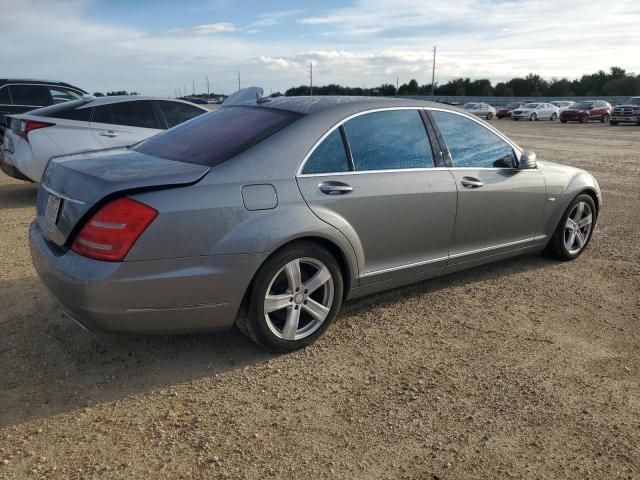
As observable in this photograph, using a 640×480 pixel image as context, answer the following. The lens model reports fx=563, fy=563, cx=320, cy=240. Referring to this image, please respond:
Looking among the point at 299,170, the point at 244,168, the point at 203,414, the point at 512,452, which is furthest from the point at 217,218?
the point at 512,452

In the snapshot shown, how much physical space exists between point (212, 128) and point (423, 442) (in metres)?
2.42

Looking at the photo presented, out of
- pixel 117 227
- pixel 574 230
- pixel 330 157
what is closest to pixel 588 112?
pixel 574 230

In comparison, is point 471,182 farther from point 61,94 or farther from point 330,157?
point 61,94

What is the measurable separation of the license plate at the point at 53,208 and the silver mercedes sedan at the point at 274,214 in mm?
25

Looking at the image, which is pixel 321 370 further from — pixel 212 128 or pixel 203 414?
pixel 212 128

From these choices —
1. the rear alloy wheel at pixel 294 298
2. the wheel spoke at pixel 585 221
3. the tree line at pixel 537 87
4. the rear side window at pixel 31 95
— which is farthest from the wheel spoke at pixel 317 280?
the tree line at pixel 537 87

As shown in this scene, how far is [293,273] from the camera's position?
11.1ft

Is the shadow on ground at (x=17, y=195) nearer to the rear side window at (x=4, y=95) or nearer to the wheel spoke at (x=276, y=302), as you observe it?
the rear side window at (x=4, y=95)

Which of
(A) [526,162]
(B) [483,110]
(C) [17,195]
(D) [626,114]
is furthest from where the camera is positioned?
(B) [483,110]

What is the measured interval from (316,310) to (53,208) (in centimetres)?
168

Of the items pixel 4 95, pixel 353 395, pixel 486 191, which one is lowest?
pixel 353 395

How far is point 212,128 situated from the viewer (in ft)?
12.6

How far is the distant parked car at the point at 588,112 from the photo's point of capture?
124ft

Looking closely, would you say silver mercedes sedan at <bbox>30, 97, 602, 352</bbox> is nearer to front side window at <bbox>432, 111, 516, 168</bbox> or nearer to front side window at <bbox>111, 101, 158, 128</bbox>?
front side window at <bbox>432, 111, 516, 168</bbox>
